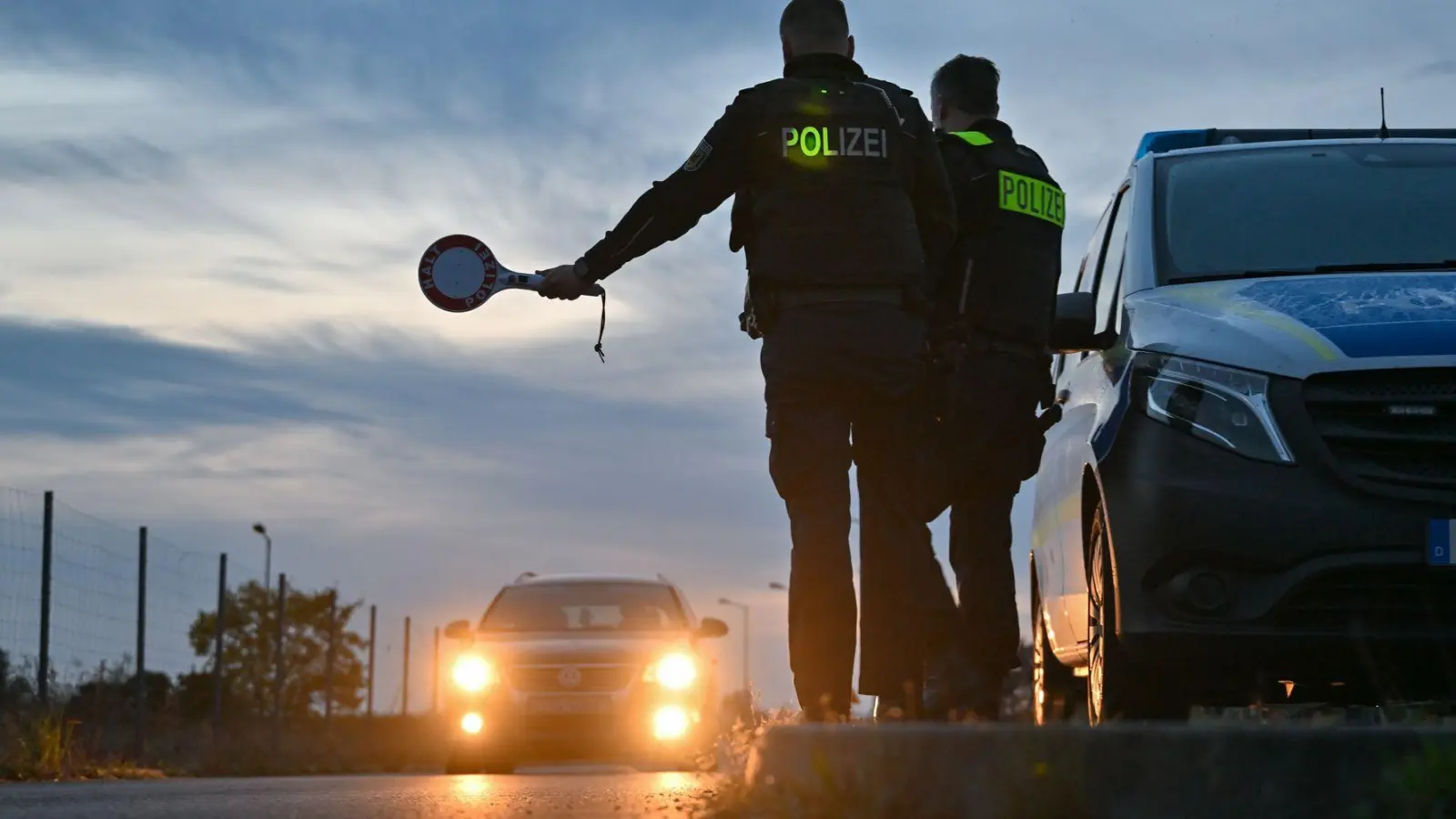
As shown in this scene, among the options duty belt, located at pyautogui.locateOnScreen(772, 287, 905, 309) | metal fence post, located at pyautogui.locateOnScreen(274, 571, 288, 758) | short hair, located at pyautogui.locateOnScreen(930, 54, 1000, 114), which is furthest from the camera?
metal fence post, located at pyautogui.locateOnScreen(274, 571, 288, 758)

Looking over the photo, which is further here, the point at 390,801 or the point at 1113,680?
the point at 390,801

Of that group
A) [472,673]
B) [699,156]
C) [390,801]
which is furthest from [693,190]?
[472,673]

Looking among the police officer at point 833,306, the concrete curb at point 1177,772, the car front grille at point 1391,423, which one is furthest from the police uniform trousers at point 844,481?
the concrete curb at point 1177,772

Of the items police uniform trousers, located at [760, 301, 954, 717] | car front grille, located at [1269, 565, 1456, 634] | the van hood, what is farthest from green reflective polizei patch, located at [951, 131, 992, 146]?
car front grille, located at [1269, 565, 1456, 634]

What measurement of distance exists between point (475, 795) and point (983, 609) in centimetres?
187

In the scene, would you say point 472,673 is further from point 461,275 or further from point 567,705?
point 461,275

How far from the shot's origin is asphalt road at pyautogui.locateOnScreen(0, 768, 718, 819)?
19.1ft

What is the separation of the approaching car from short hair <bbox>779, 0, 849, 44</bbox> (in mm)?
8572

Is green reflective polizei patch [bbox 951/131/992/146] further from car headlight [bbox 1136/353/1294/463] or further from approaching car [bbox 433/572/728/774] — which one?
approaching car [bbox 433/572/728/774]

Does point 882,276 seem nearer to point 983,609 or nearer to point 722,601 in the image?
point 983,609

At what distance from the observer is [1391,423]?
5.73 meters

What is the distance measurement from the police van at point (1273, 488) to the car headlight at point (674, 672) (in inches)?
353

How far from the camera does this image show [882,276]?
6.40 m

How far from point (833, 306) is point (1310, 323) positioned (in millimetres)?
1347
